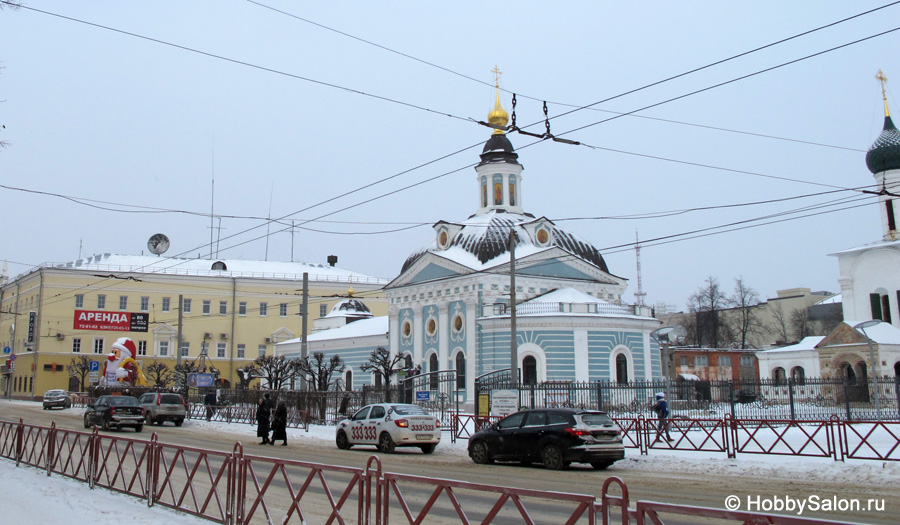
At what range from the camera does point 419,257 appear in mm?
48844

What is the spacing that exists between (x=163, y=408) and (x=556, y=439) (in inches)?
893

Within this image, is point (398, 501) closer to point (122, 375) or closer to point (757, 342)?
point (122, 375)

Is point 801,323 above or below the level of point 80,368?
above

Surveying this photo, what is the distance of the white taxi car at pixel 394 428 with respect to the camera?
21203mm

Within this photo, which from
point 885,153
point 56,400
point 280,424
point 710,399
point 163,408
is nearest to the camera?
point 280,424

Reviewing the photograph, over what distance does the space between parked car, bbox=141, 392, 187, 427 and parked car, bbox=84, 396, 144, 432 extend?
10.8 ft

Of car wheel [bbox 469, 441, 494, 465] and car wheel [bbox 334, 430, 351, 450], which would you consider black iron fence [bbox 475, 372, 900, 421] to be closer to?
car wheel [bbox 334, 430, 351, 450]

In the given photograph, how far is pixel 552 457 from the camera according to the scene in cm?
1706

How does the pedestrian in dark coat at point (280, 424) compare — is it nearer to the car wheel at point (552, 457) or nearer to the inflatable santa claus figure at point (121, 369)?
the car wheel at point (552, 457)

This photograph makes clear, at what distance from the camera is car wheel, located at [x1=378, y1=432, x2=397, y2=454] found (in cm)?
2134

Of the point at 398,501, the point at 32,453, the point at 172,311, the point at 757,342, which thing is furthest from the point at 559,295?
the point at 757,342

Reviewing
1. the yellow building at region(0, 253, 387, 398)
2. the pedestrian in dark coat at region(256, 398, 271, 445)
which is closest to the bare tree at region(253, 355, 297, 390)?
the yellow building at region(0, 253, 387, 398)

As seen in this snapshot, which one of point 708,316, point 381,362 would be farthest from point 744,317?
point 381,362

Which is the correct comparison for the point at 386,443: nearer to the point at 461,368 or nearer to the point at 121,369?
the point at 461,368
